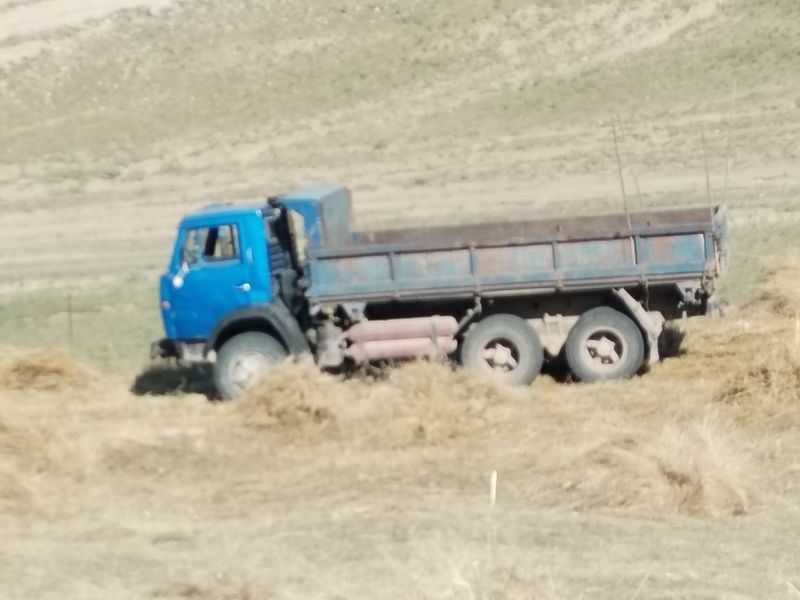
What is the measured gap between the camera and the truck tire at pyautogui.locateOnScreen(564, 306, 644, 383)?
17078 millimetres

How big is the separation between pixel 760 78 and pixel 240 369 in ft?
89.9

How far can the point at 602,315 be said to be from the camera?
17156 mm

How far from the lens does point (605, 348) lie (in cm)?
1712

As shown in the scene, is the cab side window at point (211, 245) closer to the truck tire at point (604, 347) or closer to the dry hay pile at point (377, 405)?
the dry hay pile at point (377, 405)

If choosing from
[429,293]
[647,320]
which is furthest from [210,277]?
[647,320]

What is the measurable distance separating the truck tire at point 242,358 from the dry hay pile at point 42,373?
196 cm

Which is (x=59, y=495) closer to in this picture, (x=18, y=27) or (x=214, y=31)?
(x=214, y=31)


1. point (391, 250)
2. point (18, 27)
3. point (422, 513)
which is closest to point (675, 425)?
point (422, 513)

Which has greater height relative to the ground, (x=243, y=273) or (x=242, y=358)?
(x=243, y=273)

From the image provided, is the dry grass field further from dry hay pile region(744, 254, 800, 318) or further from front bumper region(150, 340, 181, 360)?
front bumper region(150, 340, 181, 360)

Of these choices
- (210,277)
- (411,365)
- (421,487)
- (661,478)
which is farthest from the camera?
(210,277)

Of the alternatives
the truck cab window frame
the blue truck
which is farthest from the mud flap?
the truck cab window frame

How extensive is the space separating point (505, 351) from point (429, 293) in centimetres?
91

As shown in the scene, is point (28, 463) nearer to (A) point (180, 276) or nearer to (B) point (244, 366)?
(B) point (244, 366)
